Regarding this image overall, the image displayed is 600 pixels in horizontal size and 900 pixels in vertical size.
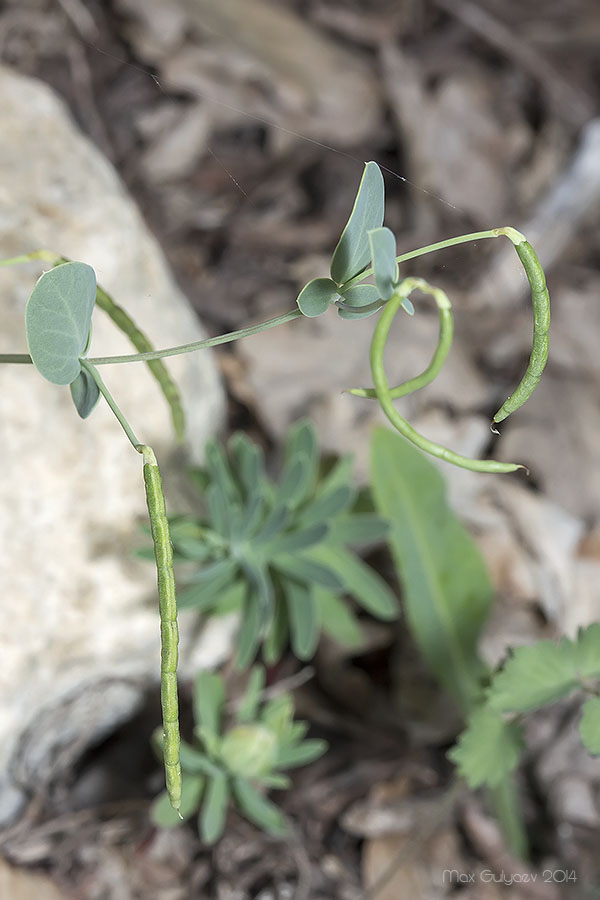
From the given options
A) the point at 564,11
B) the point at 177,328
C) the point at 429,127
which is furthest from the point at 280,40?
the point at 177,328

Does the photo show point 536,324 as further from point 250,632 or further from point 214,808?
point 214,808

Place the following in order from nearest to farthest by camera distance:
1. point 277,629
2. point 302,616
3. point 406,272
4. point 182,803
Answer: point 182,803, point 302,616, point 277,629, point 406,272

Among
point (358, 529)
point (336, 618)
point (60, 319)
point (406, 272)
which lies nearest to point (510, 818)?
point (336, 618)

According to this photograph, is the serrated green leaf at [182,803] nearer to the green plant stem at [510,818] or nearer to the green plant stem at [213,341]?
the green plant stem at [510,818]

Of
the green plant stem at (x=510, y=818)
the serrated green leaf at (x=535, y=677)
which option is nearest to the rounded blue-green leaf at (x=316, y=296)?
the serrated green leaf at (x=535, y=677)

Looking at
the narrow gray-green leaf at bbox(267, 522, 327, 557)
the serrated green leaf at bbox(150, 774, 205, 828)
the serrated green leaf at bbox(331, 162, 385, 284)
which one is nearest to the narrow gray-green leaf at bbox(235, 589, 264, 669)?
the narrow gray-green leaf at bbox(267, 522, 327, 557)

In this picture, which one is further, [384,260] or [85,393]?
[85,393]
